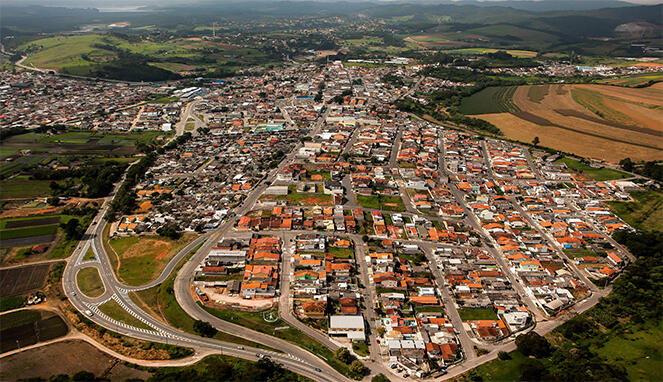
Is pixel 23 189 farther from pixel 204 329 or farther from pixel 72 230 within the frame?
pixel 204 329

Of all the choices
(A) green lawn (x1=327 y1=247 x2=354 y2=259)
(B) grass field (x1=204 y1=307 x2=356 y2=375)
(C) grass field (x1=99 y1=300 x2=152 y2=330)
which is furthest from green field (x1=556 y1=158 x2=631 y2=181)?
(C) grass field (x1=99 y1=300 x2=152 y2=330)

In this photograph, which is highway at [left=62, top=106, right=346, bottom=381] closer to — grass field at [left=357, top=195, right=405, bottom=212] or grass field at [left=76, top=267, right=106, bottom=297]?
grass field at [left=76, top=267, right=106, bottom=297]

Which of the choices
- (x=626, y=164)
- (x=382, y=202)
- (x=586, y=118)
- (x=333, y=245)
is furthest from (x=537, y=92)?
(x=333, y=245)

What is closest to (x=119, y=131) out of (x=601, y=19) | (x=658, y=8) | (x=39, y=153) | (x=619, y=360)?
(x=39, y=153)

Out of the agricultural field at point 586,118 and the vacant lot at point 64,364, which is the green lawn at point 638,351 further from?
the agricultural field at point 586,118

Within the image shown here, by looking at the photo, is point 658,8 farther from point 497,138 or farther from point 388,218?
point 388,218
